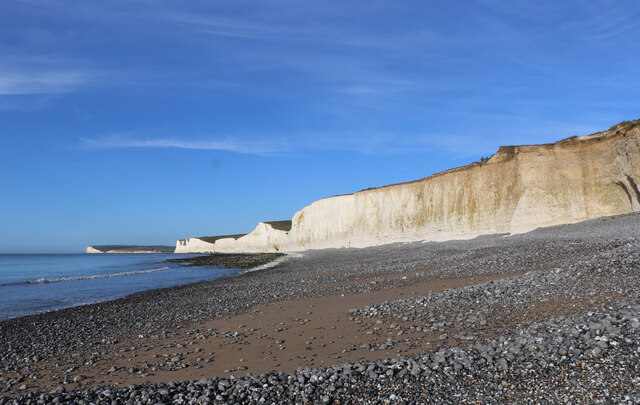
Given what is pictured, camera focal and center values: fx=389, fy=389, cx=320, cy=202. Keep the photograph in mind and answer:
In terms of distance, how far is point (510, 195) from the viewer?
3142 cm

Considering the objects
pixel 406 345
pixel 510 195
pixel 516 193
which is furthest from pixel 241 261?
pixel 406 345

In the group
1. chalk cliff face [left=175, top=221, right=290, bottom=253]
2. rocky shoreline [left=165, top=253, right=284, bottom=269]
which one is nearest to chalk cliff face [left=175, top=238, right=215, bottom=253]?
chalk cliff face [left=175, top=221, right=290, bottom=253]

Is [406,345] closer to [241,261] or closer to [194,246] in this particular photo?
[241,261]

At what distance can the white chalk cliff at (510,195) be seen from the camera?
26.2 m

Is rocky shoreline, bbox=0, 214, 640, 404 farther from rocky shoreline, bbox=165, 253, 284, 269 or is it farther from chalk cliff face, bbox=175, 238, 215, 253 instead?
chalk cliff face, bbox=175, 238, 215, 253

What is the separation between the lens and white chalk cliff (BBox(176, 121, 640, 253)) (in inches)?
1033

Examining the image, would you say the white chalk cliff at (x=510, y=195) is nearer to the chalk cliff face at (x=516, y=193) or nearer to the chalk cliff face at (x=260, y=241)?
the chalk cliff face at (x=516, y=193)

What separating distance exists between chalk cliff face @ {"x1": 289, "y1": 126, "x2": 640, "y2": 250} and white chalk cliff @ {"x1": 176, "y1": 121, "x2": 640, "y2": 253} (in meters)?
0.06

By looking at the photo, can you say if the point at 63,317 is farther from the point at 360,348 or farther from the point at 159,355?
the point at 360,348

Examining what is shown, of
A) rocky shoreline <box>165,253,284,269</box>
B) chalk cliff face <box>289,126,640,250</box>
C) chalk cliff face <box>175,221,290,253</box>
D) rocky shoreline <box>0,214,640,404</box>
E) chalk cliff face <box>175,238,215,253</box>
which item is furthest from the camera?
chalk cliff face <box>175,238,215,253</box>

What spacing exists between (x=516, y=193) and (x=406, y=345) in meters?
28.1

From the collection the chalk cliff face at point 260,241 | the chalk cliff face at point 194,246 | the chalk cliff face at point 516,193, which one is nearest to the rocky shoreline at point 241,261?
the chalk cliff face at point 260,241

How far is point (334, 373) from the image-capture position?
541cm

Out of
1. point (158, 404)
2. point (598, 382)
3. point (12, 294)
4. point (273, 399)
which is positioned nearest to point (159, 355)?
point (158, 404)
